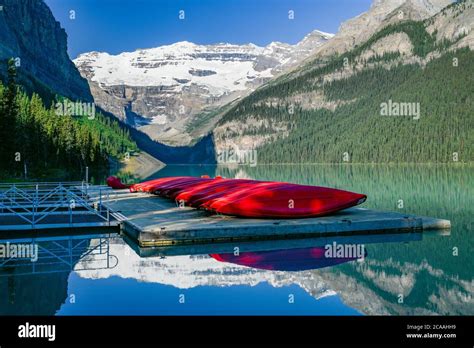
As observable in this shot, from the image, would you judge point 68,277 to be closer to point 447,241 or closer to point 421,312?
point 421,312

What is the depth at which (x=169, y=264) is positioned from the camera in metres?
18.6

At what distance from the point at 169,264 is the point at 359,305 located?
689 cm

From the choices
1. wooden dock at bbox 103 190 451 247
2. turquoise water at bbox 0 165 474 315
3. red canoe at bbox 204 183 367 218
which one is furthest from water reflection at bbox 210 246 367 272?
red canoe at bbox 204 183 367 218

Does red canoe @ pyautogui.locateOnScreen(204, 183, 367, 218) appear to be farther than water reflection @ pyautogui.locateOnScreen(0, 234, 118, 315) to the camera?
Yes

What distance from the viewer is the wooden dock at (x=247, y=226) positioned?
22.2 m

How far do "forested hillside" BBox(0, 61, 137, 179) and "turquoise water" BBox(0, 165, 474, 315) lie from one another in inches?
1989

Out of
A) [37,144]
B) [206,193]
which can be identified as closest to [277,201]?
[206,193]

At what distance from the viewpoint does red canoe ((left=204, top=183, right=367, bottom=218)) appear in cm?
Result: 2575

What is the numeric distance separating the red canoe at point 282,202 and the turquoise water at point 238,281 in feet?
10.7

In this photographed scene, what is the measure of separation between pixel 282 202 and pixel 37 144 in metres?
67.0

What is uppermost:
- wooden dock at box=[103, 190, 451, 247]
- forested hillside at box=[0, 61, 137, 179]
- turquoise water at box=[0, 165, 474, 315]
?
forested hillside at box=[0, 61, 137, 179]

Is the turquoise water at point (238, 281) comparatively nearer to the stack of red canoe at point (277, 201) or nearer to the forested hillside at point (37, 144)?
the stack of red canoe at point (277, 201)

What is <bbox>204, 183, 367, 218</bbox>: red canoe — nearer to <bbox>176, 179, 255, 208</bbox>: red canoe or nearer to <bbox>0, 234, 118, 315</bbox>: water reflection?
<bbox>176, 179, 255, 208</bbox>: red canoe

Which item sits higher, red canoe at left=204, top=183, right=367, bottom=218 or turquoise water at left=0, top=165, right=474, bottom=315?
red canoe at left=204, top=183, right=367, bottom=218
